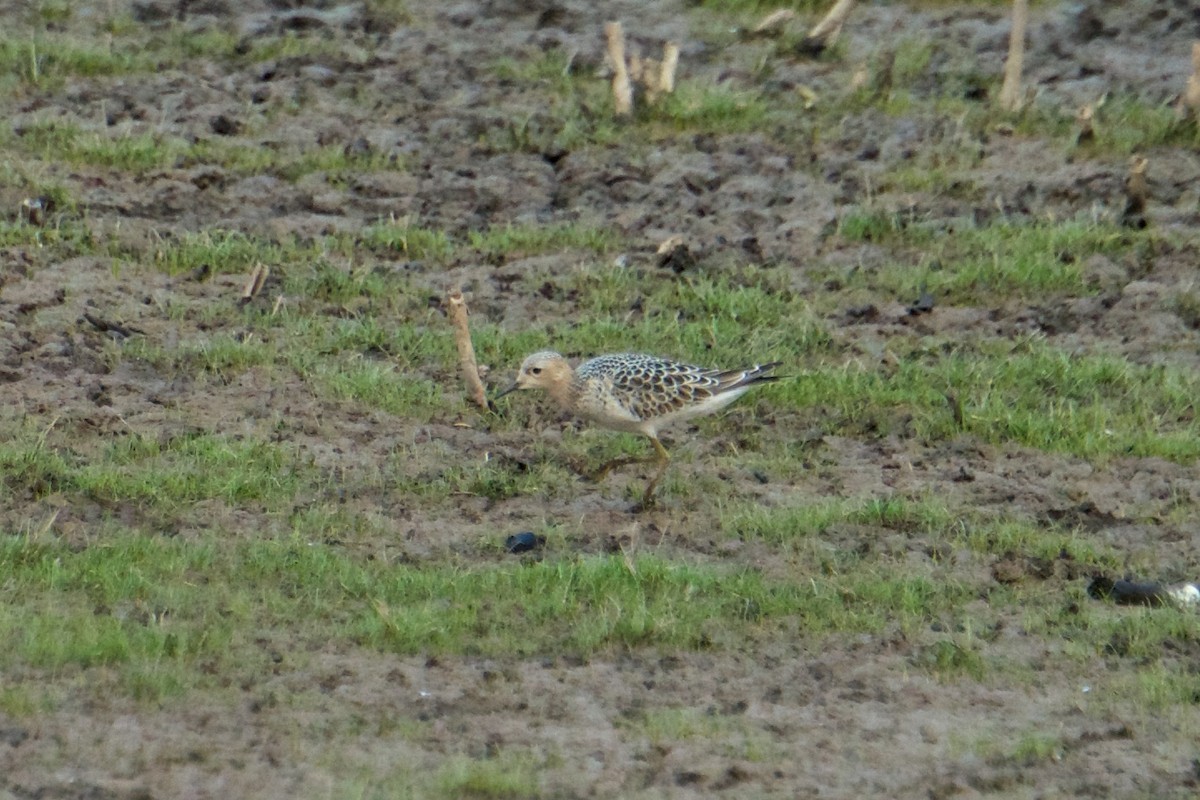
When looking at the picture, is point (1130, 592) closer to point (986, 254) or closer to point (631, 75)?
point (986, 254)

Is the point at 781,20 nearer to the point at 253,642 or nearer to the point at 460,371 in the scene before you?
the point at 460,371

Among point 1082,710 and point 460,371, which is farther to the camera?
point 460,371

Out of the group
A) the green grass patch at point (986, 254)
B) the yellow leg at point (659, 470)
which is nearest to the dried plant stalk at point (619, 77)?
the green grass patch at point (986, 254)

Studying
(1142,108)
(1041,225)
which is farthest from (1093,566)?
(1142,108)

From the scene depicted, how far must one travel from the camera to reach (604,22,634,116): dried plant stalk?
13.8 metres

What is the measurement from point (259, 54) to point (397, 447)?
621 cm

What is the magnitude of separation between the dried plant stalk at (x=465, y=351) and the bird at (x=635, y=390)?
30 cm

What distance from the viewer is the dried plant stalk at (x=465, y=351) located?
32.1 feet

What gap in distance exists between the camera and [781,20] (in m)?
15.7

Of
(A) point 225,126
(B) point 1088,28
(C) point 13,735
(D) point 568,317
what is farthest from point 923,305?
(C) point 13,735

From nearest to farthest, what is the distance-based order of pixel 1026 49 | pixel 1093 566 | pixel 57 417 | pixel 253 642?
pixel 253 642 → pixel 1093 566 → pixel 57 417 → pixel 1026 49

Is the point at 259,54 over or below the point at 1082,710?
over

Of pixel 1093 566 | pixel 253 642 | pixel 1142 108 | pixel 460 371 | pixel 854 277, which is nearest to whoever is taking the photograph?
pixel 253 642

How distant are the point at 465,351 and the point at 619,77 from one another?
14.6 feet
